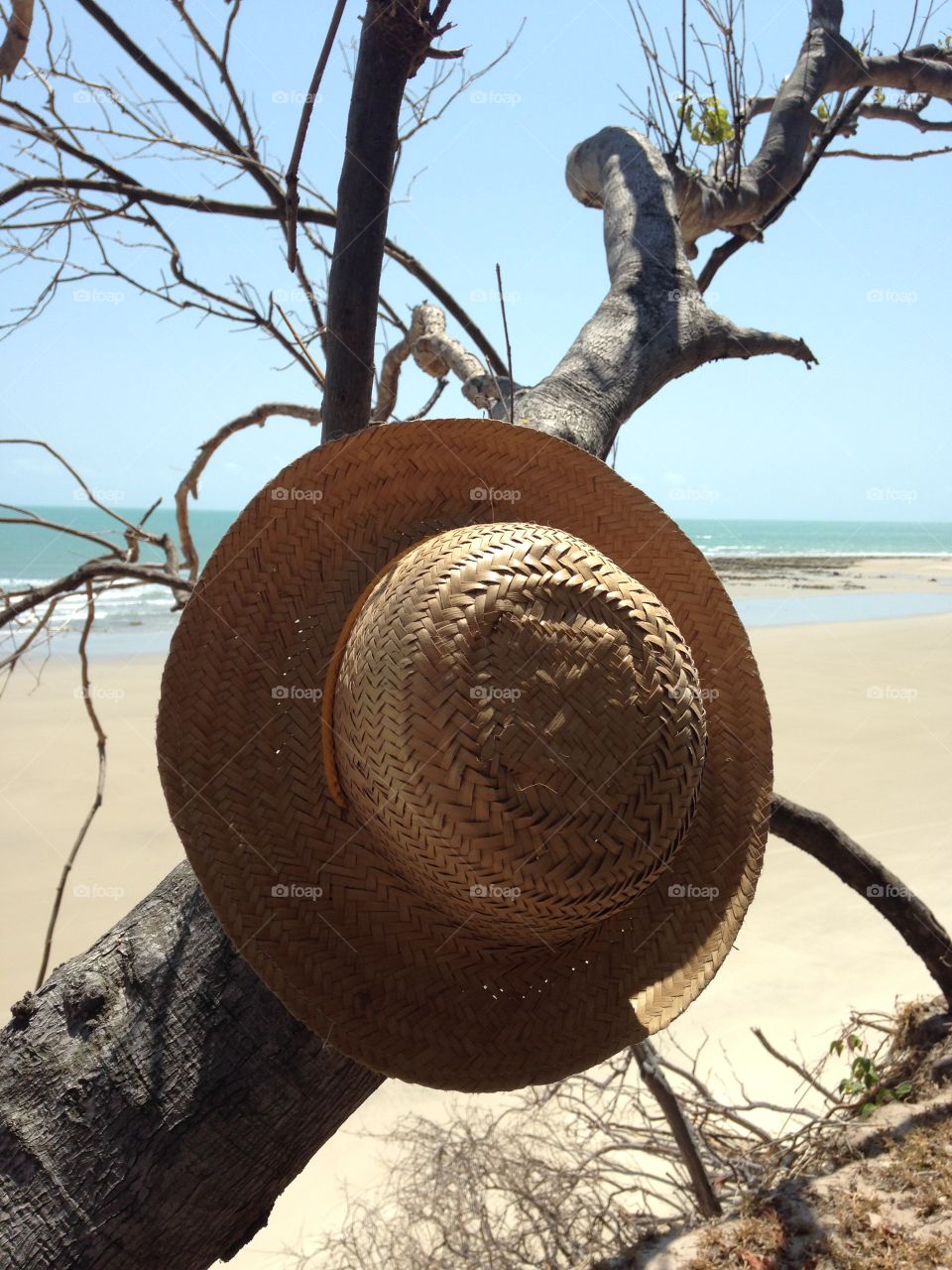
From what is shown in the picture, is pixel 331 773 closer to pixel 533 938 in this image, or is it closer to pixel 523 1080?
pixel 533 938

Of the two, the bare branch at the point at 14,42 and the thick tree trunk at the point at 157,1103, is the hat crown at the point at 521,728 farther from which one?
the bare branch at the point at 14,42

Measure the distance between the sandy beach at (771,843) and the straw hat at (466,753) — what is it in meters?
2.45

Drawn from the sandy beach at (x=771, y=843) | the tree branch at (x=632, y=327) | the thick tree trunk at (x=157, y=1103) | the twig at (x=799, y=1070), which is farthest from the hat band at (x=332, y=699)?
the sandy beach at (x=771, y=843)

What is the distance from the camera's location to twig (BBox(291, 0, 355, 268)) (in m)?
1.38

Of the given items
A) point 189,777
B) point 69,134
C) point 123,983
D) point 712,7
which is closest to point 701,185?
point 712,7

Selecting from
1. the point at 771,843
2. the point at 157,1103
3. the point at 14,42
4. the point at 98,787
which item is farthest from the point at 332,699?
the point at 771,843

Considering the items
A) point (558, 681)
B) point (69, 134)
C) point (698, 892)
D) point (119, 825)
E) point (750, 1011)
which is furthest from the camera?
point (119, 825)

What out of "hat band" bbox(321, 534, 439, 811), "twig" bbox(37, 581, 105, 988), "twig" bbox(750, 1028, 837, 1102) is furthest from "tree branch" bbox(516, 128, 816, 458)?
"twig" bbox(750, 1028, 837, 1102)

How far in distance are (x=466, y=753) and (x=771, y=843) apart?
5952mm

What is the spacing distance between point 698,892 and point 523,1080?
0.36 metres

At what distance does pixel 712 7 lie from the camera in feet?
9.70

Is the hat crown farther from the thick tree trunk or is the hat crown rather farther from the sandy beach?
the sandy beach

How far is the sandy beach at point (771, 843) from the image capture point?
4.39 m

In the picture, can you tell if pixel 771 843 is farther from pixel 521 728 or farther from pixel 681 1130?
pixel 521 728
